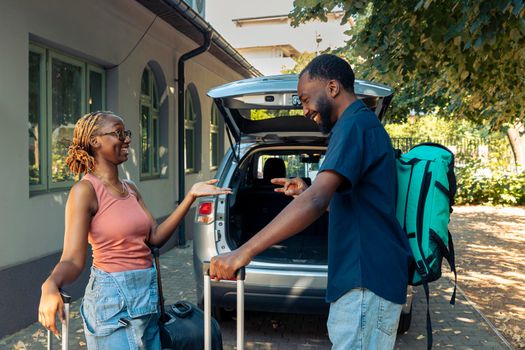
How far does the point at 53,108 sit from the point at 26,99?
2.79 feet

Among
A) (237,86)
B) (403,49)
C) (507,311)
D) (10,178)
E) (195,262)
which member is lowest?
(507,311)

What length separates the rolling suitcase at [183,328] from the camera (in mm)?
2250

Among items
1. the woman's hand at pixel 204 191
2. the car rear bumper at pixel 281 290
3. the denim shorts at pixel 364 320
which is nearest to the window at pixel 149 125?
the car rear bumper at pixel 281 290

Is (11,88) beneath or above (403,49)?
beneath

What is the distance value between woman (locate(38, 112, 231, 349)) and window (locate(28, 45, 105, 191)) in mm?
3043

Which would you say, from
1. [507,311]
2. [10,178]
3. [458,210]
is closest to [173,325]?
[10,178]

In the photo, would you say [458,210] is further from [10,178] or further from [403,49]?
[10,178]

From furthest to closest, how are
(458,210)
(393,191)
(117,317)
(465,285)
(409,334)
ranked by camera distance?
(458,210) → (465,285) → (409,334) → (117,317) → (393,191)

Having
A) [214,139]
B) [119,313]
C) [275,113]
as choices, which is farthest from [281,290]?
[214,139]

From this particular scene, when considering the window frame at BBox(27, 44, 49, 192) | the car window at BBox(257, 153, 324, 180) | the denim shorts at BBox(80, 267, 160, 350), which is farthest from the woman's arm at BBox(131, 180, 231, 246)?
the car window at BBox(257, 153, 324, 180)

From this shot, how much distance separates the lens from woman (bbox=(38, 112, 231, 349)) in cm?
215

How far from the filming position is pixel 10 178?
4777mm

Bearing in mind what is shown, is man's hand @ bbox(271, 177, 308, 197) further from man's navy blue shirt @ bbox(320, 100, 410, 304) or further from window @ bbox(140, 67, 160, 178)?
window @ bbox(140, 67, 160, 178)

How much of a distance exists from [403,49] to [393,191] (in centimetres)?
405
